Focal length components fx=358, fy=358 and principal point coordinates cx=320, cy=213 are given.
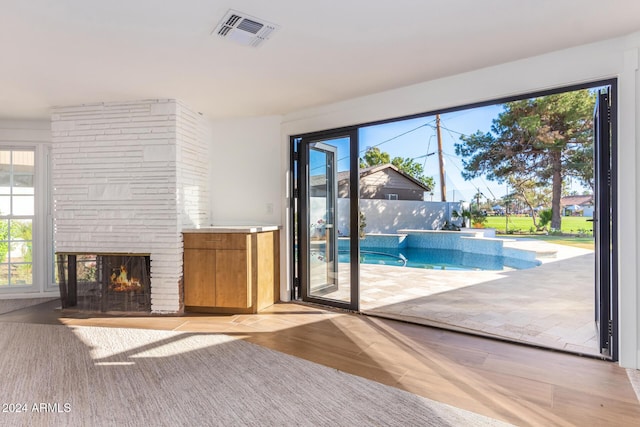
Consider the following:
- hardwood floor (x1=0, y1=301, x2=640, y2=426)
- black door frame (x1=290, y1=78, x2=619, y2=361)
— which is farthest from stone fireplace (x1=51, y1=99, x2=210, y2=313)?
black door frame (x1=290, y1=78, x2=619, y2=361)

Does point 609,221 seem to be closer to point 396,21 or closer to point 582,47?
point 582,47

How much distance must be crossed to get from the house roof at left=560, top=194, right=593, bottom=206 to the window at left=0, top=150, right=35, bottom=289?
33.5 feet

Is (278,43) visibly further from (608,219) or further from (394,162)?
(394,162)

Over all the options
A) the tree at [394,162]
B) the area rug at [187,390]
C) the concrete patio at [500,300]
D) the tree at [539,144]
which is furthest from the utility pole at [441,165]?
the area rug at [187,390]

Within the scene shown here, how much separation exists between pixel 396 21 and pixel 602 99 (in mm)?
1703

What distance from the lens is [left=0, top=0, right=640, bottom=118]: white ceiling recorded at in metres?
2.14

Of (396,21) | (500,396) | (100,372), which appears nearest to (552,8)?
(396,21)

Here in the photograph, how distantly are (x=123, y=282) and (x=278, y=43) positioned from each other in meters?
3.15

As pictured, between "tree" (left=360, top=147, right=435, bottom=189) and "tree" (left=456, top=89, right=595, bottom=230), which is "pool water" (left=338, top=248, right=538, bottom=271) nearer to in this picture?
"tree" (left=456, top=89, right=595, bottom=230)

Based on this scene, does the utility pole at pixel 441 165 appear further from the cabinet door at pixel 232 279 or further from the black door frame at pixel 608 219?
the cabinet door at pixel 232 279

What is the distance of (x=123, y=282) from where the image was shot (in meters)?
4.06

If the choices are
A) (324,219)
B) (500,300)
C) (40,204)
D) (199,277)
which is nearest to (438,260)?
(500,300)

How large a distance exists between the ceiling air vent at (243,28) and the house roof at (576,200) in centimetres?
835

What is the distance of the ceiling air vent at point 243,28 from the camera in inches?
88.6
